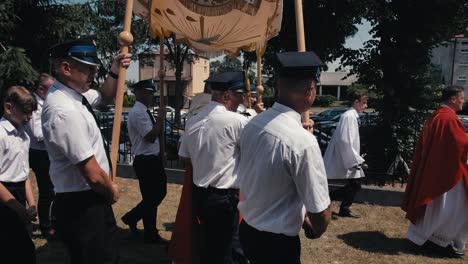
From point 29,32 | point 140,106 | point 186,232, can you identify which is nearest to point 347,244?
point 186,232

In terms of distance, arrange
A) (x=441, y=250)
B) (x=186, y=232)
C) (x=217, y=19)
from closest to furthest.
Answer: (x=186, y=232) < (x=217, y=19) < (x=441, y=250)

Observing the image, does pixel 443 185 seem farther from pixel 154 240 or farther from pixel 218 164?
pixel 154 240

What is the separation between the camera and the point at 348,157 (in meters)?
6.45

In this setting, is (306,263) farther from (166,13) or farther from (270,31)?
(166,13)

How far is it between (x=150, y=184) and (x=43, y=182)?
1.36 m

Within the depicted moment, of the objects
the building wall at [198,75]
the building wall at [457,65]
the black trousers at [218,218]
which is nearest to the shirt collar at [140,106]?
the black trousers at [218,218]

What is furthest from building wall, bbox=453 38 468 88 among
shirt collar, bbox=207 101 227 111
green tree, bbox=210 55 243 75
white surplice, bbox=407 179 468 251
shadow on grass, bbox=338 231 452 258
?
shirt collar, bbox=207 101 227 111

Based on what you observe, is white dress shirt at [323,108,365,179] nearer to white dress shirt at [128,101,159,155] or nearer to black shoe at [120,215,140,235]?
white dress shirt at [128,101,159,155]

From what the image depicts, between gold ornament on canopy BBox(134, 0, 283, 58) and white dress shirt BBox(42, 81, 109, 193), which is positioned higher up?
gold ornament on canopy BBox(134, 0, 283, 58)

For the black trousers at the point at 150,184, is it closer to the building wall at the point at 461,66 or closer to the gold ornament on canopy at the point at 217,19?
the gold ornament on canopy at the point at 217,19

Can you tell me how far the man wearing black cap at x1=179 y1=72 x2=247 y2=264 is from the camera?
12.3ft

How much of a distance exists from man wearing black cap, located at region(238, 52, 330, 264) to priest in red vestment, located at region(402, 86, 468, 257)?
9.95ft

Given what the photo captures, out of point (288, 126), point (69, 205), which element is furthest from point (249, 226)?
point (69, 205)

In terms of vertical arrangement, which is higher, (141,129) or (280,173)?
(280,173)
